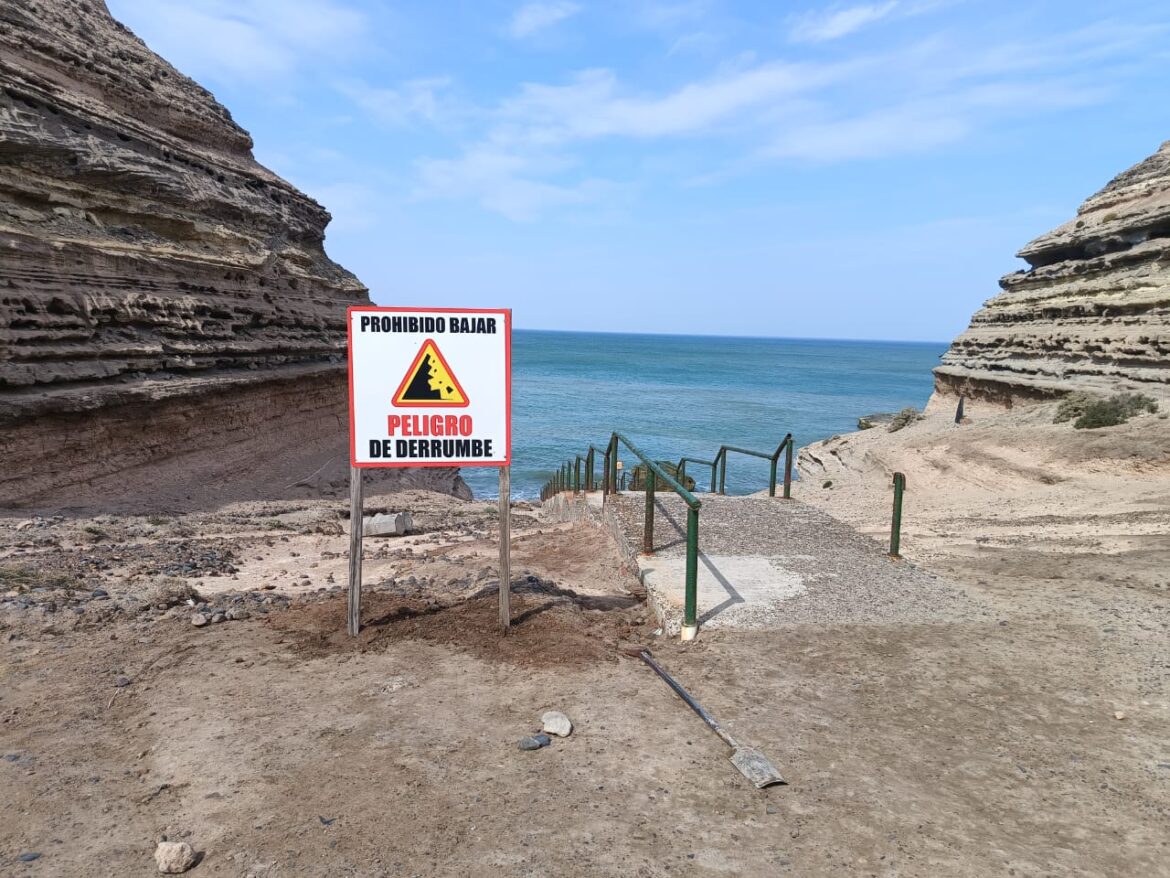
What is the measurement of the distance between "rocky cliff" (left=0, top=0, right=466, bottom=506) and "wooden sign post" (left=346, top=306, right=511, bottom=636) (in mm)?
8512

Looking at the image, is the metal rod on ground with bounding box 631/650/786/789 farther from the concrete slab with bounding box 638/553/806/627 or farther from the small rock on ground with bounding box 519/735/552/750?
the concrete slab with bounding box 638/553/806/627

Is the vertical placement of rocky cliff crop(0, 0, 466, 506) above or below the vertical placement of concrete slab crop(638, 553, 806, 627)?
above

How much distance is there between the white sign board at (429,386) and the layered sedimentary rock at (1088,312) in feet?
59.1

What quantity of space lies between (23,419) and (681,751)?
11.4 m

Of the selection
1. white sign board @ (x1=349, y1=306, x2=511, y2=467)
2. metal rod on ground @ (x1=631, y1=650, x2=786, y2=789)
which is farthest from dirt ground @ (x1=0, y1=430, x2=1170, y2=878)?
white sign board @ (x1=349, y1=306, x2=511, y2=467)

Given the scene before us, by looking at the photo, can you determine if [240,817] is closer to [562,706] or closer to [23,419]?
[562,706]

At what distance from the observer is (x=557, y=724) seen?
13.2 feet

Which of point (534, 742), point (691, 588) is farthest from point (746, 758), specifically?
point (691, 588)

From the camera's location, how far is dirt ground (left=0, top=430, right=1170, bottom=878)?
303cm

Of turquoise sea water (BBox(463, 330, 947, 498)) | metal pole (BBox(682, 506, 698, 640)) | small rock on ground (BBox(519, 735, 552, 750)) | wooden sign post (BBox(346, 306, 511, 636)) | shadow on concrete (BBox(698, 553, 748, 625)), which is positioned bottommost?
turquoise sea water (BBox(463, 330, 947, 498))

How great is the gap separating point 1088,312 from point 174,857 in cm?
2570

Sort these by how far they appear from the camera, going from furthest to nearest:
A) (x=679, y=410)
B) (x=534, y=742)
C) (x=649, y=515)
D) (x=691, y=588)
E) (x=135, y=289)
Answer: (x=679, y=410) < (x=135, y=289) < (x=649, y=515) < (x=691, y=588) < (x=534, y=742)

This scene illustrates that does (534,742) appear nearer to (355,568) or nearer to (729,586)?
(355,568)

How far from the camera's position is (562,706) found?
4301mm
